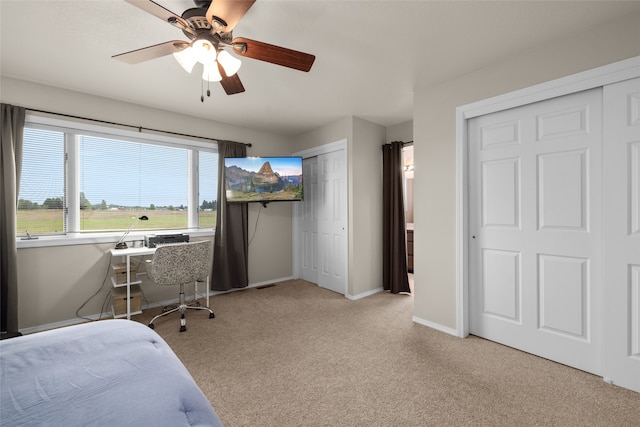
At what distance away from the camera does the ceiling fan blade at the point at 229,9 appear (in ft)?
4.66

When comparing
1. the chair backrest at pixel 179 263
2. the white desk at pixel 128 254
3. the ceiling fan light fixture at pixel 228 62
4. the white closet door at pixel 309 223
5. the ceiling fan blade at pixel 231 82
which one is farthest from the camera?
the white closet door at pixel 309 223

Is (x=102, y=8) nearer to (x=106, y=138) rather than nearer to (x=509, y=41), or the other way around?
(x=106, y=138)

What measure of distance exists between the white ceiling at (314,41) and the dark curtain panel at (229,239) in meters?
1.04

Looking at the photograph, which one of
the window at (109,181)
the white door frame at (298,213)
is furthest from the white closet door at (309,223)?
the window at (109,181)

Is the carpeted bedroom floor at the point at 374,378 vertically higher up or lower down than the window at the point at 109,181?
lower down

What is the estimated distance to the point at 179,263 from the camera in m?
2.97

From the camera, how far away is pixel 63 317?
3010 millimetres

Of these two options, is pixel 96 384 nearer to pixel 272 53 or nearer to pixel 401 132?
pixel 272 53

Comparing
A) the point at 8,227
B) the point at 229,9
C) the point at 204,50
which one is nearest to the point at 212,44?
the point at 204,50

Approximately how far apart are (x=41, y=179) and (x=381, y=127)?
4.19 m

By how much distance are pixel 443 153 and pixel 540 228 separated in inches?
41.3

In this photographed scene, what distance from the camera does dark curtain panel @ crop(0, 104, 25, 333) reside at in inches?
104

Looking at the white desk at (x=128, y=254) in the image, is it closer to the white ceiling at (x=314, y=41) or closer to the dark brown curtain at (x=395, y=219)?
the white ceiling at (x=314, y=41)

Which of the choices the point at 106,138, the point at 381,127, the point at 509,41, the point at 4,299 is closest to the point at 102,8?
the point at 106,138
